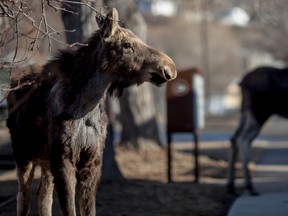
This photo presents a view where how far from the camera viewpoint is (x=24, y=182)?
353 inches

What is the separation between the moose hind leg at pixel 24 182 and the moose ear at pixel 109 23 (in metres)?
1.92

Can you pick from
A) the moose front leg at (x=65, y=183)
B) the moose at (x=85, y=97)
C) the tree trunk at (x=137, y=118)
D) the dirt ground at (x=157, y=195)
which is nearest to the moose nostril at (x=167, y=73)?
the moose at (x=85, y=97)

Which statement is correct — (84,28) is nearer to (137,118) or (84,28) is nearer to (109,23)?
(109,23)

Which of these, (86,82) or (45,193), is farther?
(45,193)

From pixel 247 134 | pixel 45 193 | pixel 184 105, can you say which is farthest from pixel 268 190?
pixel 45 193

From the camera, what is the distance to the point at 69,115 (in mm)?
7902

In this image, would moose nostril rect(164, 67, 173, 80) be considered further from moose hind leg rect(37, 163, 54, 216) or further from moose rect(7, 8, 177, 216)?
moose hind leg rect(37, 163, 54, 216)

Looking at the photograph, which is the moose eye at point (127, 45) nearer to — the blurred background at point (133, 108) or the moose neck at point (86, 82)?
the moose neck at point (86, 82)

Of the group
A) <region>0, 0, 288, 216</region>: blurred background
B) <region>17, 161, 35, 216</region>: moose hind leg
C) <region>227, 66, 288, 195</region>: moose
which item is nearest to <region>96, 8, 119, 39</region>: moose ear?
<region>0, 0, 288, 216</region>: blurred background

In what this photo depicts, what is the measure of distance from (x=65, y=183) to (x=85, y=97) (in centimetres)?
88

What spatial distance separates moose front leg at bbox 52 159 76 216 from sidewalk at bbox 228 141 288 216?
3612mm

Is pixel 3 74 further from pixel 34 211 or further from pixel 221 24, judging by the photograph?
pixel 221 24

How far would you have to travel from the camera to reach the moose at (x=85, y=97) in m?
7.78

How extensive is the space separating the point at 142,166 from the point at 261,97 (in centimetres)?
556
